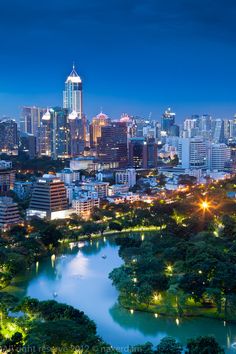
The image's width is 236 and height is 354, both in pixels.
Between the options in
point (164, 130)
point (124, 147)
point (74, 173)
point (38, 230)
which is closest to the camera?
point (38, 230)

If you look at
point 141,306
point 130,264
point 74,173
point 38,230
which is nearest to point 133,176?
point 74,173

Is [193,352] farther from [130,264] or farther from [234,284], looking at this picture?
[130,264]

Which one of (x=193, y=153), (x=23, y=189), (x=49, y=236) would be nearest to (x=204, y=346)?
(x=49, y=236)

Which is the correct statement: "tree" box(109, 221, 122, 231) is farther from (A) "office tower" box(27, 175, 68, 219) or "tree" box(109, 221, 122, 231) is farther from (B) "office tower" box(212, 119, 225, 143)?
(B) "office tower" box(212, 119, 225, 143)

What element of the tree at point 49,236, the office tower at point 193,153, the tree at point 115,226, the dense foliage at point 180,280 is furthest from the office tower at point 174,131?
the dense foliage at point 180,280

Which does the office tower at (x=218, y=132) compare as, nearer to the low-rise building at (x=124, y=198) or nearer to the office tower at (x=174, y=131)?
the office tower at (x=174, y=131)

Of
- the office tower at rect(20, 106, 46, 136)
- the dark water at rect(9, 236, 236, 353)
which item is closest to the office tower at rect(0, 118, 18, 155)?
the office tower at rect(20, 106, 46, 136)

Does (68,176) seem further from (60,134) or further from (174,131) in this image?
(174,131)
